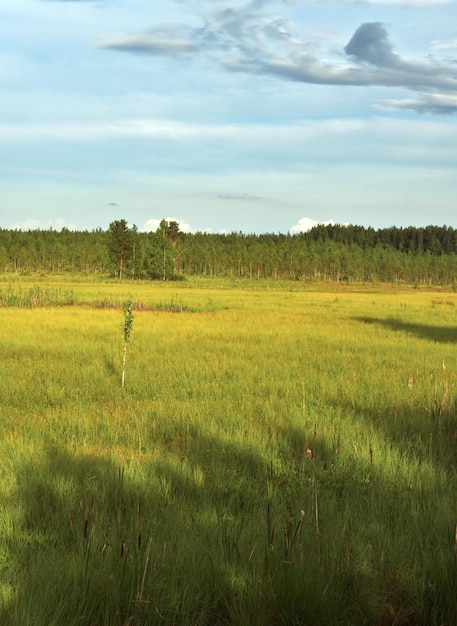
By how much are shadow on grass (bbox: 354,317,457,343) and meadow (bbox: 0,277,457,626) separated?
7864mm

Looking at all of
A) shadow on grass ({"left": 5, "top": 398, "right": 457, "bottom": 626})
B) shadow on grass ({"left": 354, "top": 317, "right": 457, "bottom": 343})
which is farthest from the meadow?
shadow on grass ({"left": 354, "top": 317, "right": 457, "bottom": 343})

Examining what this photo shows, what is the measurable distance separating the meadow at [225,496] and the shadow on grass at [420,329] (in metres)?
7.86

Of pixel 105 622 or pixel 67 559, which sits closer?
pixel 105 622

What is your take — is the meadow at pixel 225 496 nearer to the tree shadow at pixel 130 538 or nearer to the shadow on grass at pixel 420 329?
the tree shadow at pixel 130 538

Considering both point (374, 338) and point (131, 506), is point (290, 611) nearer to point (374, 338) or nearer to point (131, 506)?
point (131, 506)

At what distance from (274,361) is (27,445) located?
9156mm

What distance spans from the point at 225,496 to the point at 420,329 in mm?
21444

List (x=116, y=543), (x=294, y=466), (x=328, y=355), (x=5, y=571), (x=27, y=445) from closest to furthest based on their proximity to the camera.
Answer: (x=5, y=571) < (x=116, y=543) < (x=294, y=466) < (x=27, y=445) < (x=328, y=355)

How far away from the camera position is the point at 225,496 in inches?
225

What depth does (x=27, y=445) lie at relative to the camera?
23.2 feet

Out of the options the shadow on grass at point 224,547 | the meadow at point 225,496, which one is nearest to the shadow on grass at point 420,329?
the meadow at point 225,496

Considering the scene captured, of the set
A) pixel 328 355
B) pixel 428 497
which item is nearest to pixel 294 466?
pixel 428 497

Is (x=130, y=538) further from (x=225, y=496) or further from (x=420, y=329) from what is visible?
(x=420, y=329)

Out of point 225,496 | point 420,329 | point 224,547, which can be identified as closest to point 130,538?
point 224,547
